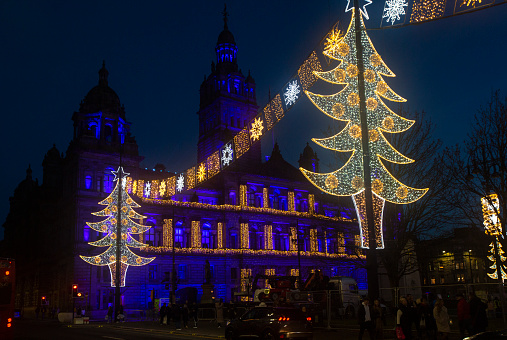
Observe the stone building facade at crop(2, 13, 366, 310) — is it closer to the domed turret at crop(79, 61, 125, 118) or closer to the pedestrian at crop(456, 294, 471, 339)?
the domed turret at crop(79, 61, 125, 118)

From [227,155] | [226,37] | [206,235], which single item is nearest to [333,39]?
[227,155]

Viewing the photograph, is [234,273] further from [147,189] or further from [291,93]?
[291,93]

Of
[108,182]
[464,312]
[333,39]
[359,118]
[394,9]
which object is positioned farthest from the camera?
[108,182]

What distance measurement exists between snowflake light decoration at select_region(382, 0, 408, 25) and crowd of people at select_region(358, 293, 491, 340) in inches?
326

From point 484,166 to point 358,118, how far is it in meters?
10.1

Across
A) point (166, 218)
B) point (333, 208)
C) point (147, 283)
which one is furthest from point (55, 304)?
point (333, 208)

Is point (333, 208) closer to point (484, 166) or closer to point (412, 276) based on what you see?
point (412, 276)

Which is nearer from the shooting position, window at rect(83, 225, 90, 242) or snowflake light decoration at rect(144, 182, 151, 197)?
snowflake light decoration at rect(144, 182, 151, 197)

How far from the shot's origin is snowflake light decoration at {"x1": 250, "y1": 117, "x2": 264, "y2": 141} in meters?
19.0

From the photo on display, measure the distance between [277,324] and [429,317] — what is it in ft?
17.0

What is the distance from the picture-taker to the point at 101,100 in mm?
62094

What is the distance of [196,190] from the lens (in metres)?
66.5

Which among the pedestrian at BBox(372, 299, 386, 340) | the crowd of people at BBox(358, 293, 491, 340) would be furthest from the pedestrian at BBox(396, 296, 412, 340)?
the pedestrian at BBox(372, 299, 386, 340)

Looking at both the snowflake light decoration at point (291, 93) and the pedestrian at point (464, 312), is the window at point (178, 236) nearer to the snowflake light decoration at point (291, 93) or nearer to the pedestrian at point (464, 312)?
the snowflake light decoration at point (291, 93)
